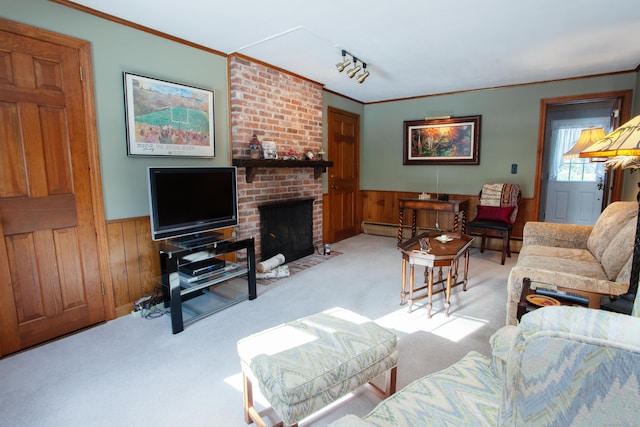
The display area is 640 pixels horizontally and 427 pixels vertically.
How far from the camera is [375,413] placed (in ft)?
3.57

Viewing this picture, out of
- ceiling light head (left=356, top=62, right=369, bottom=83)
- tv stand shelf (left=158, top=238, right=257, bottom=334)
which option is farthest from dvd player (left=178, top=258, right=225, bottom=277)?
ceiling light head (left=356, top=62, right=369, bottom=83)

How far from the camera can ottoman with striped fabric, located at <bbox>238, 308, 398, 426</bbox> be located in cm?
129

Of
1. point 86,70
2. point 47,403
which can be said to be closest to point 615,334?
point 47,403

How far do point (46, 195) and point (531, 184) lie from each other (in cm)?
560

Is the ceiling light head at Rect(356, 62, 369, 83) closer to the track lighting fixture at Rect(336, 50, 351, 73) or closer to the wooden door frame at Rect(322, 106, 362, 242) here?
the track lighting fixture at Rect(336, 50, 351, 73)

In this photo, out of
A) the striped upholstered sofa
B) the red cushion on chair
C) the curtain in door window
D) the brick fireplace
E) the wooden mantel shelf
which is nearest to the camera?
the striped upholstered sofa

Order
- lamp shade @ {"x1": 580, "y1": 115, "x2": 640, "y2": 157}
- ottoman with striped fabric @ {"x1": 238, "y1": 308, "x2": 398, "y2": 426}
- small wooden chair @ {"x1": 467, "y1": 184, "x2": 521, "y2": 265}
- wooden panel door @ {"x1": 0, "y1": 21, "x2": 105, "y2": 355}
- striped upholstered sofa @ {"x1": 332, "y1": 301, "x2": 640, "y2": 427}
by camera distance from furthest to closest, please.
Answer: small wooden chair @ {"x1": 467, "y1": 184, "x2": 521, "y2": 265}, wooden panel door @ {"x1": 0, "y1": 21, "x2": 105, "y2": 355}, lamp shade @ {"x1": 580, "y1": 115, "x2": 640, "y2": 157}, ottoman with striped fabric @ {"x1": 238, "y1": 308, "x2": 398, "y2": 426}, striped upholstered sofa @ {"x1": 332, "y1": 301, "x2": 640, "y2": 427}

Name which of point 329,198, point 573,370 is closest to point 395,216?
point 329,198

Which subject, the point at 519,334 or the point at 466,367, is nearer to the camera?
the point at 519,334

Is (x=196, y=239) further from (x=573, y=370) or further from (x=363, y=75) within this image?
(x=573, y=370)

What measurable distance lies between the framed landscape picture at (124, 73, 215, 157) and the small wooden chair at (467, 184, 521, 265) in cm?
359

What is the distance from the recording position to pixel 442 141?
211 inches

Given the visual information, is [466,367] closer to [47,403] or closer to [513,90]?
[47,403]

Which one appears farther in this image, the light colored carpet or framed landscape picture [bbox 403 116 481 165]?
framed landscape picture [bbox 403 116 481 165]
